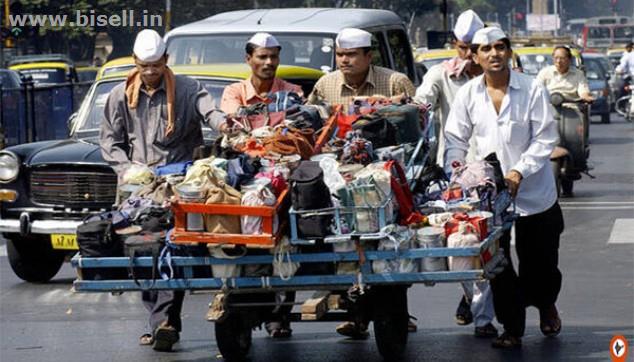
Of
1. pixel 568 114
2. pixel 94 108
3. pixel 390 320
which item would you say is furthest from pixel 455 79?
pixel 568 114

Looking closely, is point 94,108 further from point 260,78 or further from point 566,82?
point 566,82

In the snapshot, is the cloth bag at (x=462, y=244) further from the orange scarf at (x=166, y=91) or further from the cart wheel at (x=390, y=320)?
the orange scarf at (x=166, y=91)

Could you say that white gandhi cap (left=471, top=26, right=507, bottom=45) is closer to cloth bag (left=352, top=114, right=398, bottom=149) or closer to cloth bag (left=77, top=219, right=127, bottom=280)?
cloth bag (left=352, top=114, right=398, bottom=149)

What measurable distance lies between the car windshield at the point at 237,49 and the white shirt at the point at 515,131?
646cm

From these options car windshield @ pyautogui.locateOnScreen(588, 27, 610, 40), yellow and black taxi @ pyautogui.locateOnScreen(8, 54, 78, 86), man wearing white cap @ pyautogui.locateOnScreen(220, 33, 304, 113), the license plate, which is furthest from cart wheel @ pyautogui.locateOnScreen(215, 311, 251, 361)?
car windshield @ pyautogui.locateOnScreen(588, 27, 610, 40)

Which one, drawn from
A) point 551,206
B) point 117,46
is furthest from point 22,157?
point 117,46

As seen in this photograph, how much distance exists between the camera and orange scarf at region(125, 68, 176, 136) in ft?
31.8

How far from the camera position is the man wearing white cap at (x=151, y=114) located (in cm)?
967

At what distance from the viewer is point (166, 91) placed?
973cm

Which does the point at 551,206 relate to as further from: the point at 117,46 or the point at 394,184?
the point at 117,46

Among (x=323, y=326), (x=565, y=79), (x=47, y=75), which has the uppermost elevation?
(x=565, y=79)

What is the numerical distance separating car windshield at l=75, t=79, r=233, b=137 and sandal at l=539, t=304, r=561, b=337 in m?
4.72

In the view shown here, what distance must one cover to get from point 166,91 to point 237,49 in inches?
258

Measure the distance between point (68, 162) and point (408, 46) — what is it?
578 centimetres
